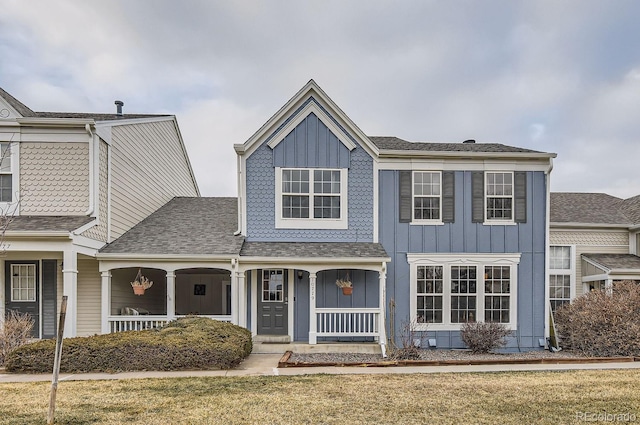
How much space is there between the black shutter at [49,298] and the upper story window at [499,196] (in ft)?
42.0

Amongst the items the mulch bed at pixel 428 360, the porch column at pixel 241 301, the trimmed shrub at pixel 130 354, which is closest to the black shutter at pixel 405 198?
the mulch bed at pixel 428 360

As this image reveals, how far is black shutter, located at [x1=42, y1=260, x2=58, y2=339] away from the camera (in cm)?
1359

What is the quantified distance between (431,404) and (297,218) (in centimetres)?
795

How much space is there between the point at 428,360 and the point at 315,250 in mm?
4257

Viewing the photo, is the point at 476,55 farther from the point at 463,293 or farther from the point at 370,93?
the point at 463,293

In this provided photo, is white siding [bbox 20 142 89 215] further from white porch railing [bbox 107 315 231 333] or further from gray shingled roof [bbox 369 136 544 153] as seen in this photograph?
gray shingled roof [bbox 369 136 544 153]

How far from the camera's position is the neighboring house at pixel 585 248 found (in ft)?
52.3

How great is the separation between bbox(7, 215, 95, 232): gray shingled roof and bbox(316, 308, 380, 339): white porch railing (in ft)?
22.4

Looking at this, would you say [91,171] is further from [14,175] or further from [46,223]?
[14,175]

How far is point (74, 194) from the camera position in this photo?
1340 centimetres

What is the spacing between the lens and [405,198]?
1445cm

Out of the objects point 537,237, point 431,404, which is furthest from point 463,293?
point 431,404

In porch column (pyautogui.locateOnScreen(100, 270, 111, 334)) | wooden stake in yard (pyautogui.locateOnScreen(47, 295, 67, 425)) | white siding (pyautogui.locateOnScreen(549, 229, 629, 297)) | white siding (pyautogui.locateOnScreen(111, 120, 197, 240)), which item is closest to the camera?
wooden stake in yard (pyautogui.locateOnScreen(47, 295, 67, 425))

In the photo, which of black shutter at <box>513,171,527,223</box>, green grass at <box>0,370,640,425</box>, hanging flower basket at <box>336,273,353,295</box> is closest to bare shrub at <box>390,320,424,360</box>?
hanging flower basket at <box>336,273,353,295</box>
